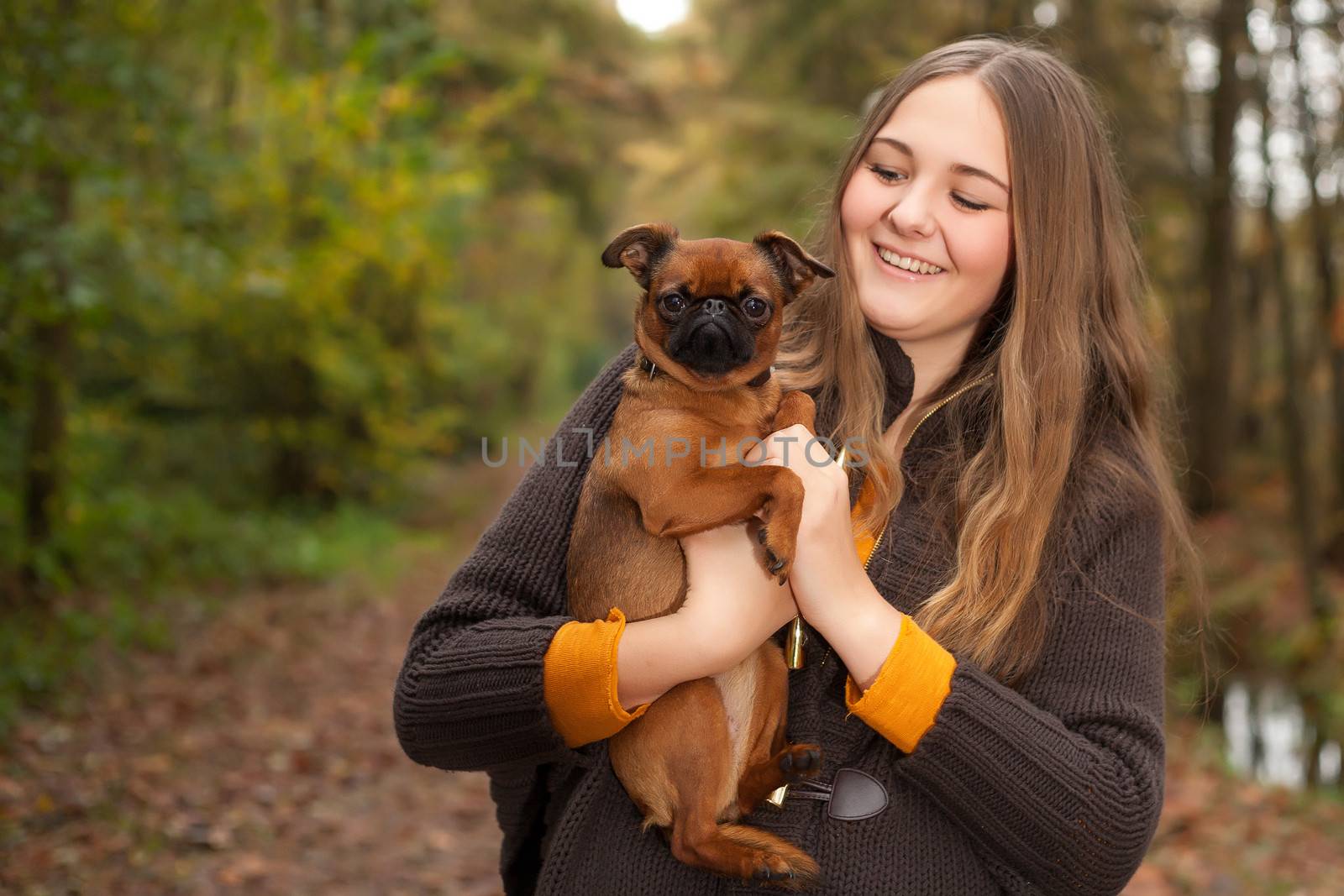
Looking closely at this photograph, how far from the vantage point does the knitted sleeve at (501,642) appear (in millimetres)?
2258

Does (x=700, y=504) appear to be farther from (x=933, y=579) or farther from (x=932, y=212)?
(x=932, y=212)

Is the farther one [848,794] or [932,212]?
[932,212]

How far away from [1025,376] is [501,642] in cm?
140

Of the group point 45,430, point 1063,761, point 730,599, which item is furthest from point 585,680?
point 45,430

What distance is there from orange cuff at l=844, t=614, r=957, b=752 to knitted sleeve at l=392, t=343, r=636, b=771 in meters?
0.65

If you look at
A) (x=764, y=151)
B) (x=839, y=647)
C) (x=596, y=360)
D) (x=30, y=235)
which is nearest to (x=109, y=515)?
(x=30, y=235)

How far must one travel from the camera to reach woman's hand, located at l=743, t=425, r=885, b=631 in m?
2.30

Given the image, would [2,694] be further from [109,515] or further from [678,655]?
[678,655]

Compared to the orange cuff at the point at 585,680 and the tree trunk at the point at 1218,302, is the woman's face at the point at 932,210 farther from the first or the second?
the tree trunk at the point at 1218,302

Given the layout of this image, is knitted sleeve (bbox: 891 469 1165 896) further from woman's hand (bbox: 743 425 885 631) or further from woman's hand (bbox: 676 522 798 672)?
woman's hand (bbox: 676 522 798 672)

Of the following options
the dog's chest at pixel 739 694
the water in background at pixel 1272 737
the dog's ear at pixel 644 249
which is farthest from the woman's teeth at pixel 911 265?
the water in background at pixel 1272 737

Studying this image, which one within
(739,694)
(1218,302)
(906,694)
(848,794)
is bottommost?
(1218,302)

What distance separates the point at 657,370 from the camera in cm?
277

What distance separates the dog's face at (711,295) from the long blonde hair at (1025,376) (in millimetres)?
178
